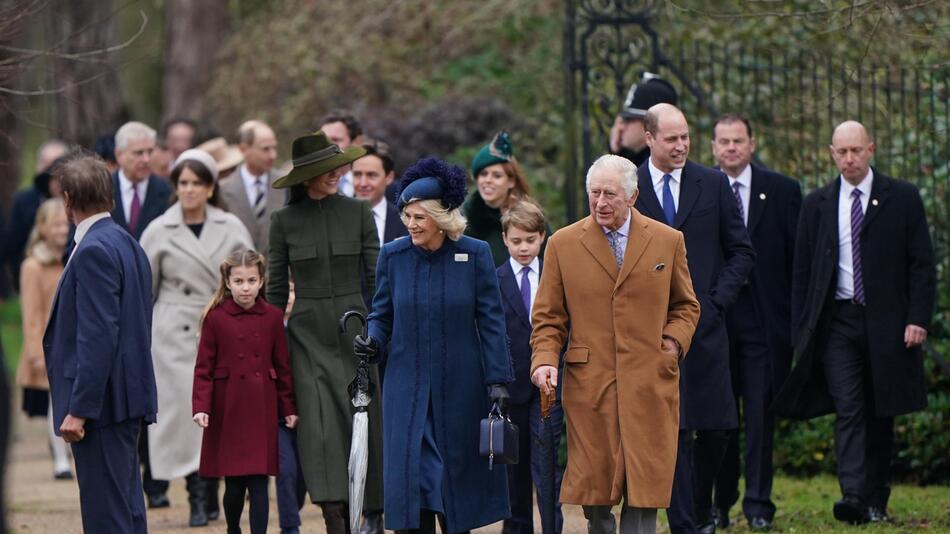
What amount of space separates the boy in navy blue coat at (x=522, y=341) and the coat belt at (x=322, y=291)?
841 millimetres

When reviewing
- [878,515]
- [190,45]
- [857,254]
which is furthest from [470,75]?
[878,515]

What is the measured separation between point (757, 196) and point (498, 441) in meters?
3.03

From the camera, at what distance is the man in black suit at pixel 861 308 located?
9.68 meters

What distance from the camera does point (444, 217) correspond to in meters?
8.15

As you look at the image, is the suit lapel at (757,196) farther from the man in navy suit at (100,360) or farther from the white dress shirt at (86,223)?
the white dress shirt at (86,223)

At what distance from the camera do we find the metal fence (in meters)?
11.7

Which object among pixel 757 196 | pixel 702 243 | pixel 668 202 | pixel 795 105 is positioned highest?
pixel 795 105

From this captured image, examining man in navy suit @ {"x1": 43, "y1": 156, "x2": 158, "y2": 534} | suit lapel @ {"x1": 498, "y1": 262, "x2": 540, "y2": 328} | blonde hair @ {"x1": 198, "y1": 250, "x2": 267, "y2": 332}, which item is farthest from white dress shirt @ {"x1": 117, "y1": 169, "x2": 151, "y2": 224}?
man in navy suit @ {"x1": 43, "y1": 156, "x2": 158, "y2": 534}

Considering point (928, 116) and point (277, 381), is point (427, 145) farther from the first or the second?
point (277, 381)

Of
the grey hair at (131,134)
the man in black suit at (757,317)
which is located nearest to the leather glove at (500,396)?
the man in black suit at (757,317)

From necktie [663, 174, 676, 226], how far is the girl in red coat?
2134 millimetres

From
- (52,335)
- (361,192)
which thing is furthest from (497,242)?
(52,335)

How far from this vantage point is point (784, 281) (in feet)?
33.3

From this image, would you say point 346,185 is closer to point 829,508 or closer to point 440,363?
point 440,363
